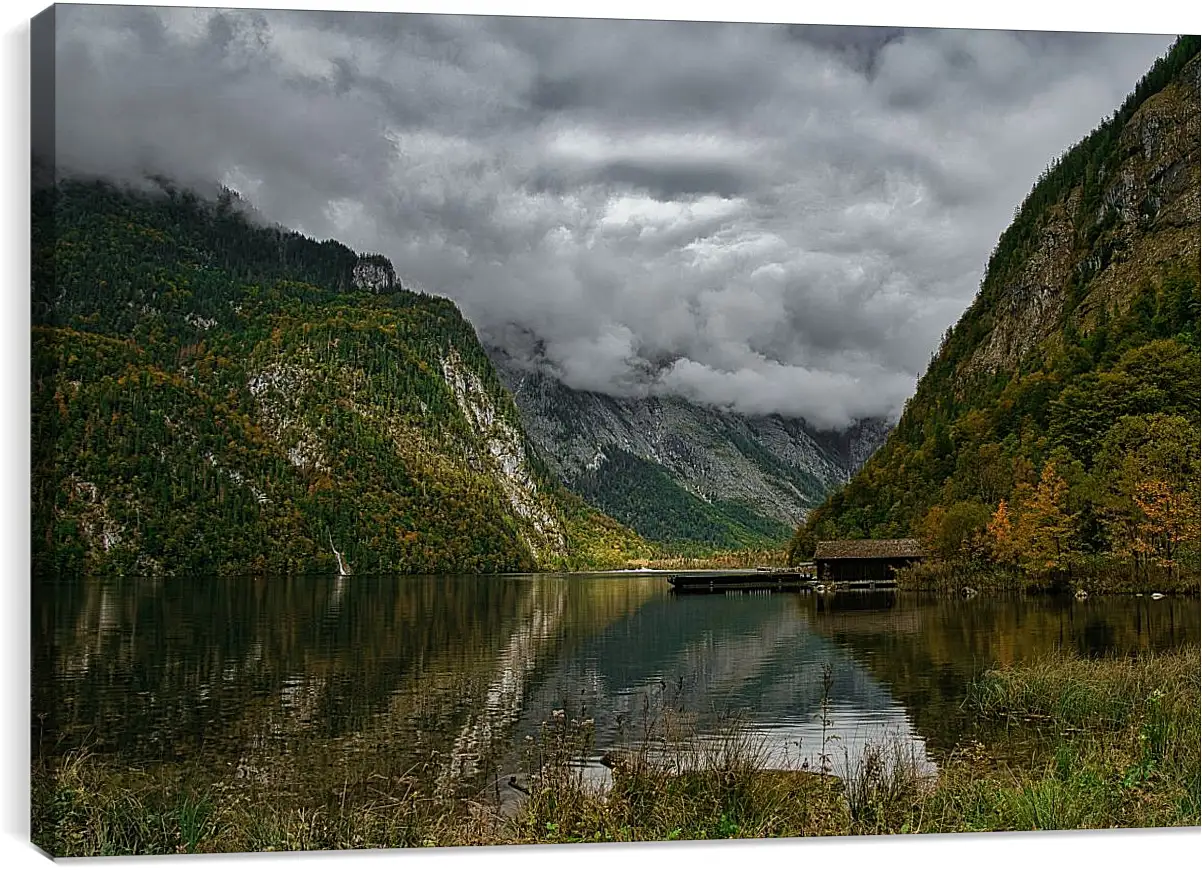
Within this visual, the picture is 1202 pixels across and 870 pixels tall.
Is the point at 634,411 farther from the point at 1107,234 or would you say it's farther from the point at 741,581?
the point at 1107,234

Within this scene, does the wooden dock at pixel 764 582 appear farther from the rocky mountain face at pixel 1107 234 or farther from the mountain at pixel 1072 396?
the rocky mountain face at pixel 1107 234

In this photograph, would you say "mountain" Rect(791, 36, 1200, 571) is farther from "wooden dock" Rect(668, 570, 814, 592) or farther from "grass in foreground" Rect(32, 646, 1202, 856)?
"grass in foreground" Rect(32, 646, 1202, 856)

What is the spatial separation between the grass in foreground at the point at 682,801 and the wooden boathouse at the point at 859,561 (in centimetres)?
253

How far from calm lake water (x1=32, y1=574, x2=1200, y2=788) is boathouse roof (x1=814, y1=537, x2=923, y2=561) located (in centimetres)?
39

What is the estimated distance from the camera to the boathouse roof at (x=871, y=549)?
10852 mm

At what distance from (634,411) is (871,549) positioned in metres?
2.35

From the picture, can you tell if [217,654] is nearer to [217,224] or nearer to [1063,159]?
[217,224]

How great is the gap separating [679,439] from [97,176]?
5.04 m

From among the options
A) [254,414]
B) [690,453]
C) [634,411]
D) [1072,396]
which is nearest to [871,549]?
[690,453]

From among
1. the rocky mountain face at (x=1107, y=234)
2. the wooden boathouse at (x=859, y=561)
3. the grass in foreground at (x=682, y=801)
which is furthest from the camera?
the wooden boathouse at (x=859, y=561)

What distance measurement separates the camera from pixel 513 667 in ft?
41.3

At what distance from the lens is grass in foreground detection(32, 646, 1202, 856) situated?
21.5 ft

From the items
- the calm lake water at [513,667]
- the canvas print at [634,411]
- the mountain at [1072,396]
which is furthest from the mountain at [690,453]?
the calm lake water at [513,667]

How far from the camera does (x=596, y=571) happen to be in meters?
12.5
